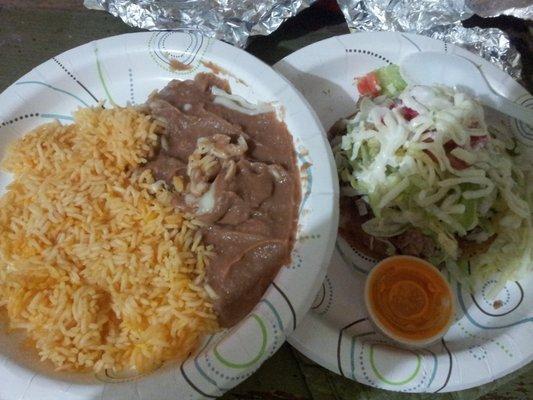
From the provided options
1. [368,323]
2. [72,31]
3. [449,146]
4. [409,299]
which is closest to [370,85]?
[449,146]

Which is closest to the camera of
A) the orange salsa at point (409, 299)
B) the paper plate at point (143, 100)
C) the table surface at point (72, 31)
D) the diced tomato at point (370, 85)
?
the paper plate at point (143, 100)

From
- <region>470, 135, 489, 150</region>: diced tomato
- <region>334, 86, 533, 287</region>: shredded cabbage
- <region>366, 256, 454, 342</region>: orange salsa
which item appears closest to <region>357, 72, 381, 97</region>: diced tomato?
<region>334, 86, 533, 287</region>: shredded cabbage

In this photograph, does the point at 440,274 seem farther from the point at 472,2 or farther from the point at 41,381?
the point at 41,381

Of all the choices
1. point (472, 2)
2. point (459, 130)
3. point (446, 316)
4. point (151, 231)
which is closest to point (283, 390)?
point (446, 316)

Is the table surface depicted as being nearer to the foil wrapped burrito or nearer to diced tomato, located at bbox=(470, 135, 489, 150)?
the foil wrapped burrito

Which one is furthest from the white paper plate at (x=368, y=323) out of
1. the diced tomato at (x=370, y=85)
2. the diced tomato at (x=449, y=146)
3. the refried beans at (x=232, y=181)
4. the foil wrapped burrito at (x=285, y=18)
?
the diced tomato at (x=449, y=146)

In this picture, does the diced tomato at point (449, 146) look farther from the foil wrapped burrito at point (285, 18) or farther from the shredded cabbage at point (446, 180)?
the foil wrapped burrito at point (285, 18)
